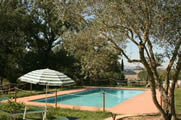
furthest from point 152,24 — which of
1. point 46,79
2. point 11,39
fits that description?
point 11,39

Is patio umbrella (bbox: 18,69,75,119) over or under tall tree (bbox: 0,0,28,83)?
under

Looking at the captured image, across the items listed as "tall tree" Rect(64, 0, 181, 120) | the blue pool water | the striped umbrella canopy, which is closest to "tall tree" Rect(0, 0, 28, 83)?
the blue pool water

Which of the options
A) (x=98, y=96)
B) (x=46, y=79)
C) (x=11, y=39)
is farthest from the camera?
(x=11, y=39)

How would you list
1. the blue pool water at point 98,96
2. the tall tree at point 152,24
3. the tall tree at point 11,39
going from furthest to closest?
the tall tree at point 11,39 → the blue pool water at point 98,96 → the tall tree at point 152,24

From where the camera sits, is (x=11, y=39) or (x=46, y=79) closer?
(x=46, y=79)

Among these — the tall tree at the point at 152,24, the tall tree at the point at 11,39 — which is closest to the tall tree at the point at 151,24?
the tall tree at the point at 152,24

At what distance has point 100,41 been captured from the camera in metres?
9.09

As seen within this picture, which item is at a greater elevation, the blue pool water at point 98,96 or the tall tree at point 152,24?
the tall tree at point 152,24

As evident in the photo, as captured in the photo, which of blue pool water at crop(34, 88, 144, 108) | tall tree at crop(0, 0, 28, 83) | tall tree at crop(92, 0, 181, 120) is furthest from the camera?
tall tree at crop(0, 0, 28, 83)

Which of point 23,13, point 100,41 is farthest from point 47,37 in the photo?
point 100,41

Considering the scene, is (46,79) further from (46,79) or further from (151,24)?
(151,24)

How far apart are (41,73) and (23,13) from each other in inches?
688

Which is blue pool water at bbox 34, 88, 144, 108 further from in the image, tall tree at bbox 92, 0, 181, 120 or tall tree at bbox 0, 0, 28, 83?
tall tree at bbox 92, 0, 181, 120

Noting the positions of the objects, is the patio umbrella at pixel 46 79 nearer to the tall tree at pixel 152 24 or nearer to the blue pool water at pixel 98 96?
the tall tree at pixel 152 24
